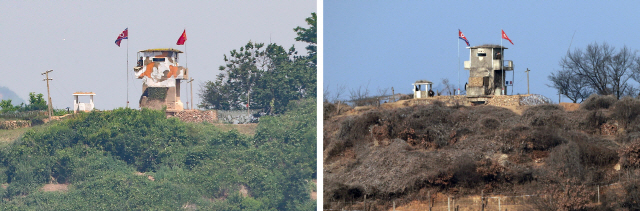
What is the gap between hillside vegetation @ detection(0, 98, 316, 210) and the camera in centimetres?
2334

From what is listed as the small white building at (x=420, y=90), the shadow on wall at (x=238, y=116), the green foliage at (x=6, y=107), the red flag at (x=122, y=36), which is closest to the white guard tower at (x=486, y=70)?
the small white building at (x=420, y=90)

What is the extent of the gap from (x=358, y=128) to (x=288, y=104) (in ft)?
31.7

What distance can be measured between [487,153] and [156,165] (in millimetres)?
14000

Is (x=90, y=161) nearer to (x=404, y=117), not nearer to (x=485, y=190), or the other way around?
(x=404, y=117)

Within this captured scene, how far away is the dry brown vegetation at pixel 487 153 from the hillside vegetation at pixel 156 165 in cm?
618

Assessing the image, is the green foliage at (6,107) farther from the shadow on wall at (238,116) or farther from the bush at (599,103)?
the bush at (599,103)

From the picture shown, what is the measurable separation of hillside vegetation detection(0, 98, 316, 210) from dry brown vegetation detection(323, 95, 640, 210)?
6.18 m

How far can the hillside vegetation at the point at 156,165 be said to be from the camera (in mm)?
23344

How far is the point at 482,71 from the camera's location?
68.3 ft

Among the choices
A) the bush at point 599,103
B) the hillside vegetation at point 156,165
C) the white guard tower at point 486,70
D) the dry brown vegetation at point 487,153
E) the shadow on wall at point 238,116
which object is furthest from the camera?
the shadow on wall at point 238,116

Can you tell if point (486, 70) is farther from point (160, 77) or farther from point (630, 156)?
point (160, 77)

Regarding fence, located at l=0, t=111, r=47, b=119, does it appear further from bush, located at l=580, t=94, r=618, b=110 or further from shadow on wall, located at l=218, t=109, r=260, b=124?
bush, located at l=580, t=94, r=618, b=110

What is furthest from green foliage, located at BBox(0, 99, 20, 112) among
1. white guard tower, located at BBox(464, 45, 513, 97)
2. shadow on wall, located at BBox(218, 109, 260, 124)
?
white guard tower, located at BBox(464, 45, 513, 97)

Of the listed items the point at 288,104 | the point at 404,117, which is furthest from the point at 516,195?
the point at 288,104
